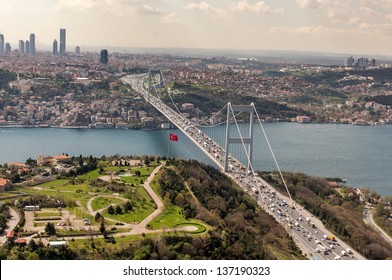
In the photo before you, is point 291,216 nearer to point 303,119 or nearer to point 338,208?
point 338,208

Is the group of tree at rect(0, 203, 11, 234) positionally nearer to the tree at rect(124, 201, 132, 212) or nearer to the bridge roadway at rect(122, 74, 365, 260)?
the tree at rect(124, 201, 132, 212)

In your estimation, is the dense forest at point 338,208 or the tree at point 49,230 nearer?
the tree at point 49,230

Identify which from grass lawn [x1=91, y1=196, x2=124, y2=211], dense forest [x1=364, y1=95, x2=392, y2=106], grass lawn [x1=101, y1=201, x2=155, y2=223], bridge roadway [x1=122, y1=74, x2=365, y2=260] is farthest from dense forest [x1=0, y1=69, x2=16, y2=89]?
grass lawn [x1=101, y1=201, x2=155, y2=223]

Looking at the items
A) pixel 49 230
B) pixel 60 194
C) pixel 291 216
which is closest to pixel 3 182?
pixel 60 194

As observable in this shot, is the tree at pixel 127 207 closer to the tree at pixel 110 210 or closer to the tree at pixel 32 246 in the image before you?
the tree at pixel 110 210

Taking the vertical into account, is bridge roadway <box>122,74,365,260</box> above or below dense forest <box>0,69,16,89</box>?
below

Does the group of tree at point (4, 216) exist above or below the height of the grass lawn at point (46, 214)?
above

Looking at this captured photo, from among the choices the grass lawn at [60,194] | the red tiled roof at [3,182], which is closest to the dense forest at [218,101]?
the red tiled roof at [3,182]
